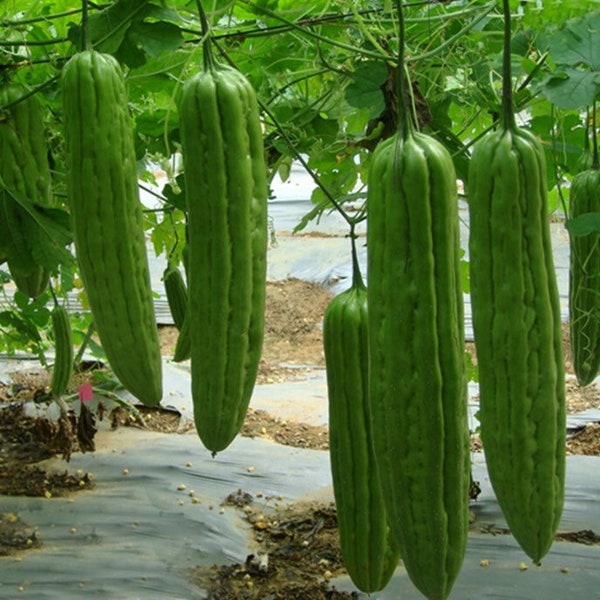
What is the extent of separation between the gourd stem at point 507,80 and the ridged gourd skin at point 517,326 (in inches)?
0.4

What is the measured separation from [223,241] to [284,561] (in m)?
2.52

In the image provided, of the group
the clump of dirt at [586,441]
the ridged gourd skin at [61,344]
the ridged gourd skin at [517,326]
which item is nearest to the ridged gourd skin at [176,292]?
the ridged gourd skin at [61,344]

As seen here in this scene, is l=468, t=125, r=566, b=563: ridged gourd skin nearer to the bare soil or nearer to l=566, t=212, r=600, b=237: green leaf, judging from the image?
l=566, t=212, r=600, b=237: green leaf

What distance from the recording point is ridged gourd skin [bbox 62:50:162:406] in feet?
4.86

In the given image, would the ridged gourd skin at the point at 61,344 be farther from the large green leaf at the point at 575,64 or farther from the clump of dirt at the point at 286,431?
the large green leaf at the point at 575,64

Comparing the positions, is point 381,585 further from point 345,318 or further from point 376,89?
point 376,89

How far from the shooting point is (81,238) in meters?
1.50

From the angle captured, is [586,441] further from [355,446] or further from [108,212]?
[108,212]

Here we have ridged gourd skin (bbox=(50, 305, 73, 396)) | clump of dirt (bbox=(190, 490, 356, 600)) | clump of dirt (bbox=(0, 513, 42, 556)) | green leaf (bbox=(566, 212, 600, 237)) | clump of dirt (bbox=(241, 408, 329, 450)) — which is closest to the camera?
green leaf (bbox=(566, 212, 600, 237))

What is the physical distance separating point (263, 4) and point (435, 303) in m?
1.58

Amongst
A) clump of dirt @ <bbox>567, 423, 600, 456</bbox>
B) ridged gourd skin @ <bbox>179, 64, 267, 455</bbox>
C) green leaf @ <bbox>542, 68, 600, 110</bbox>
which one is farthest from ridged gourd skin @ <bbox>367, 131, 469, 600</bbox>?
clump of dirt @ <bbox>567, 423, 600, 456</bbox>

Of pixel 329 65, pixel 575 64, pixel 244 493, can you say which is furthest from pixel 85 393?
pixel 575 64

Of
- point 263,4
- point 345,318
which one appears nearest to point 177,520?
point 263,4

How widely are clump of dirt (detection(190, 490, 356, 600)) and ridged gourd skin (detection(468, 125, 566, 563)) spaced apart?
Result: 7.16ft
